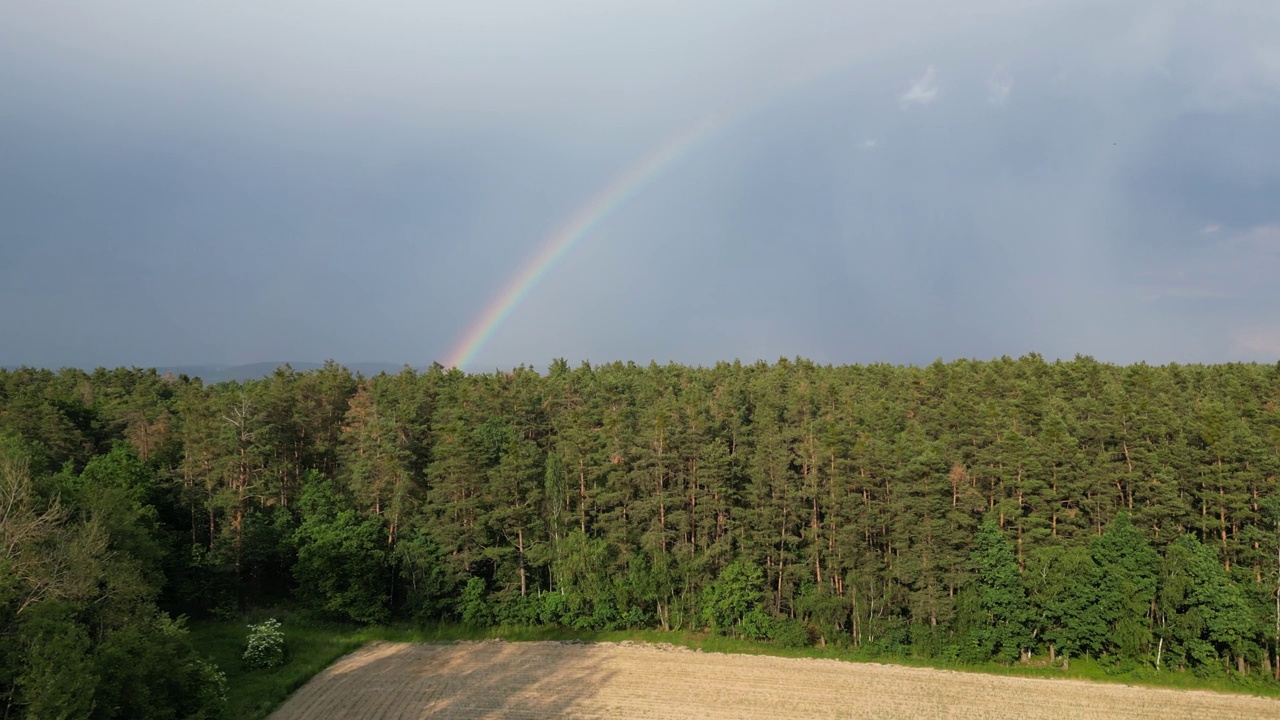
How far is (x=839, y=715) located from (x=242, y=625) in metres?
33.5

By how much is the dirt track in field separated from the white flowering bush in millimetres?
2764

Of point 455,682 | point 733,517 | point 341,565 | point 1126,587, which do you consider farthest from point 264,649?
point 1126,587

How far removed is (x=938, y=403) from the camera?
5409 centimetres

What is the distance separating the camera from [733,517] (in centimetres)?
4050

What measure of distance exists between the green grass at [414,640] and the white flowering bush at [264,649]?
1.46 ft

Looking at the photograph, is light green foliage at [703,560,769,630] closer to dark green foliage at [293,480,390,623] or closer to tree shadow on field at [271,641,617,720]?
tree shadow on field at [271,641,617,720]

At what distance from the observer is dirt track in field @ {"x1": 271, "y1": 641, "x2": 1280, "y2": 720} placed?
1141 inches

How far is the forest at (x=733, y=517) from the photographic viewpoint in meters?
34.1

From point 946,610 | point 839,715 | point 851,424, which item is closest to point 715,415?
point 851,424

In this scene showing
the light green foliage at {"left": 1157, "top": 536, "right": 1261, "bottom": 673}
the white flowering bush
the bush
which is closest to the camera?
the light green foliage at {"left": 1157, "top": 536, "right": 1261, "bottom": 673}

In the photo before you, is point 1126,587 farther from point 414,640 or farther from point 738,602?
point 414,640

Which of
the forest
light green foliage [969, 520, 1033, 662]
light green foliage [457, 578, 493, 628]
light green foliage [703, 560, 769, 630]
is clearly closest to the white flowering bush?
the forest

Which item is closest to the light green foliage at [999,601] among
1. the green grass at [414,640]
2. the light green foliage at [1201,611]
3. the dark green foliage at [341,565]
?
the green grass at [414,640]

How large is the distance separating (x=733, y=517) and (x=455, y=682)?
17923 mm
